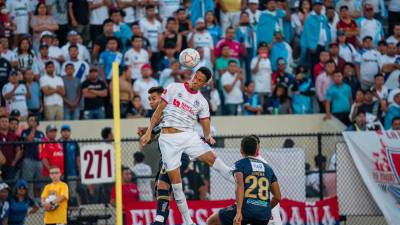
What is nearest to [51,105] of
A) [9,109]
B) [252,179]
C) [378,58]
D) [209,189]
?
[9,109]

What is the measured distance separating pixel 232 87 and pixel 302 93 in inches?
66.7

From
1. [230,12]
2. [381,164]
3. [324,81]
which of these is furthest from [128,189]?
[230,12]

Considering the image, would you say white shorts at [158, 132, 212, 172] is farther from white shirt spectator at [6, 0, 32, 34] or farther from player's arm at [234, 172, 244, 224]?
white shirt spectator at [6, 0, 32, 34]

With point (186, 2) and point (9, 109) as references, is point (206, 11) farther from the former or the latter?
point (9, 109)

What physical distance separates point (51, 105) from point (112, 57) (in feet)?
5.94

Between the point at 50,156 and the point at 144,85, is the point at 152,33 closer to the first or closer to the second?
the point at 144,85

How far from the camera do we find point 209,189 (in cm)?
2342

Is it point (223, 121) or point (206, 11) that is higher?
point (206, 11)

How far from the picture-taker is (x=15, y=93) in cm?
2577

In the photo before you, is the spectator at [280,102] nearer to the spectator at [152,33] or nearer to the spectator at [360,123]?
the spectator at [360,123]

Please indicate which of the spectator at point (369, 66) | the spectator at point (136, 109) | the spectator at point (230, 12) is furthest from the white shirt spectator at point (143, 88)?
the spectator at point (369, 66)

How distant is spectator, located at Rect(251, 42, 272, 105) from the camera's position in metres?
27.4

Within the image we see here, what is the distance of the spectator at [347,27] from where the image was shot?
2897cm

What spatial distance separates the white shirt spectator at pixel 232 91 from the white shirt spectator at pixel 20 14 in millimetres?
4559
